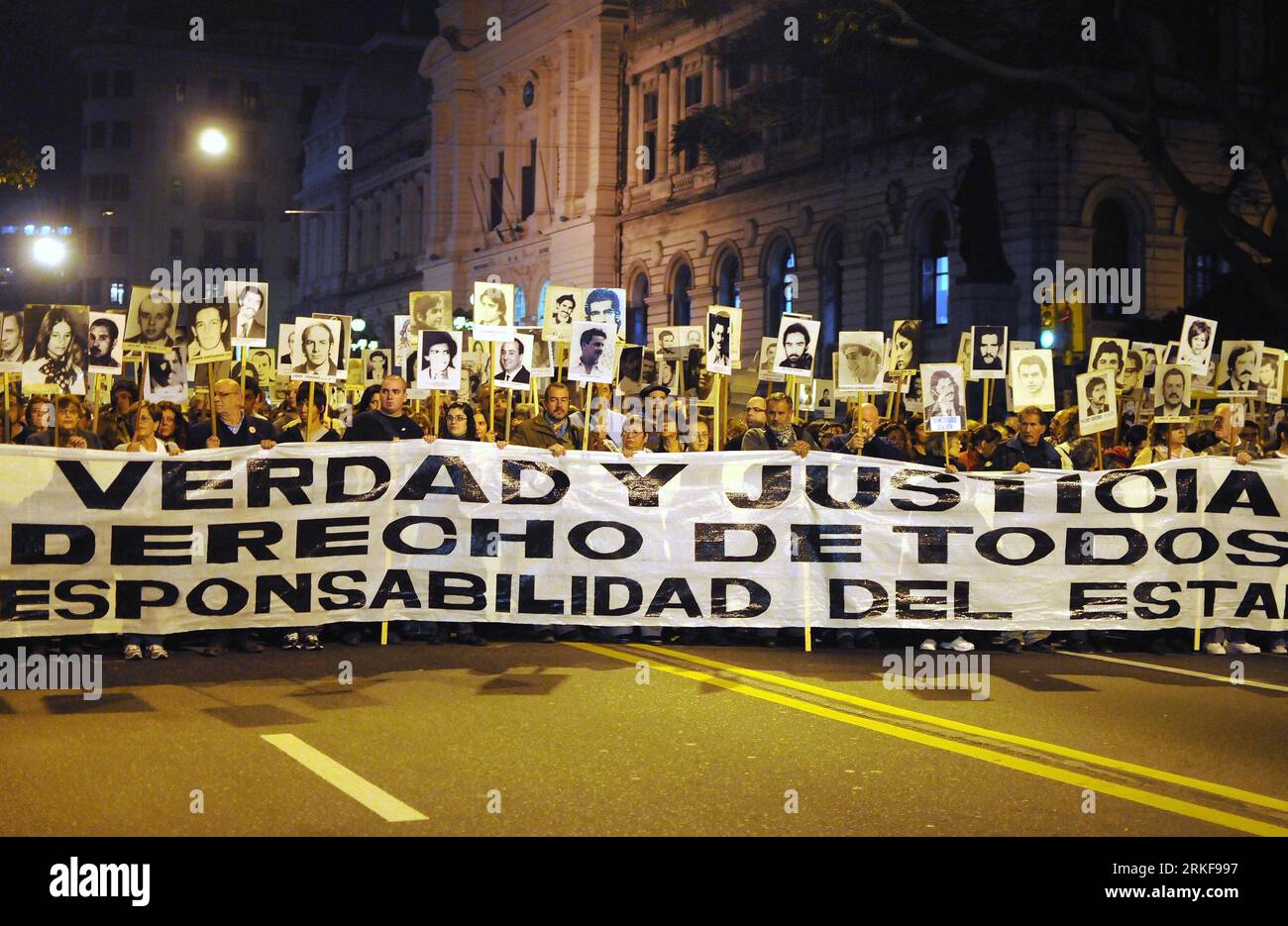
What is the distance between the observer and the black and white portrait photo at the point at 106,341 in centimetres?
1467

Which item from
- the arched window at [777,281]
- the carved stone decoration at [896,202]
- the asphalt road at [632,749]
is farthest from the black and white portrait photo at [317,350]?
the arched window at [777,281]

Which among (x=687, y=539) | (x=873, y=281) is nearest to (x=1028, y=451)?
(x=687, y=539)

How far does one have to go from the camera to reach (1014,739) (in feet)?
26.8

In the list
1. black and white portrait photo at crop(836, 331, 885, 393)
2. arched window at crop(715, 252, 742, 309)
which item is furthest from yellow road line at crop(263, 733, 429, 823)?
arched window at crop(715, 252, 742, 309)

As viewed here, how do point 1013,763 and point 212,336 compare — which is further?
point 212,336

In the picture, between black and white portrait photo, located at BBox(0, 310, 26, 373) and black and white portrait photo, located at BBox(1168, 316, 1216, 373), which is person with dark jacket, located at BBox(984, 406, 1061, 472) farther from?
black and white portrait photo, located at BBox(0, 310, 26, 373)

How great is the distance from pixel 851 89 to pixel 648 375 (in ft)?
54.8

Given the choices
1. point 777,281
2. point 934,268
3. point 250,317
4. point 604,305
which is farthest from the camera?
point 777,281

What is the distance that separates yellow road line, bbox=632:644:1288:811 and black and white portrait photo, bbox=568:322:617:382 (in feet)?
11.5

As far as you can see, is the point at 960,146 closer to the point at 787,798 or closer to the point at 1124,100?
the point at 1124,100

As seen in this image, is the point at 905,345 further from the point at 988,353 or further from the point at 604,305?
the point at 604,305

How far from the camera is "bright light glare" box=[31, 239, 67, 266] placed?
141ft

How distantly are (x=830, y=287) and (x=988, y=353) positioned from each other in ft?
94.4

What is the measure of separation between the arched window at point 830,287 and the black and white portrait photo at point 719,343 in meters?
28.5
